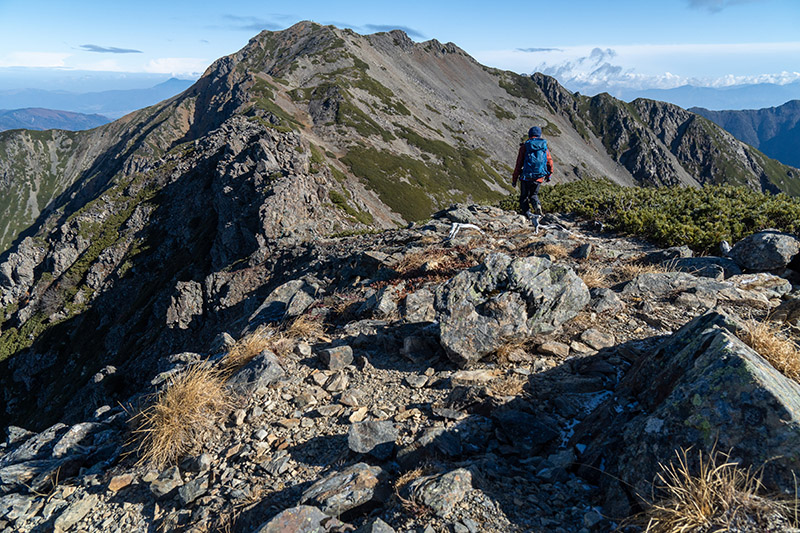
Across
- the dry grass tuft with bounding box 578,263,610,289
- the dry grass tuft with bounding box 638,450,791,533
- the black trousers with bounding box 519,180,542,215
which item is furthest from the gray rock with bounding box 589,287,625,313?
the black trousers with bounding box 519,180,542,215

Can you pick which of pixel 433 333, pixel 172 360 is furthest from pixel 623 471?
pixel 172 360

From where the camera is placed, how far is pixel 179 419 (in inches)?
234

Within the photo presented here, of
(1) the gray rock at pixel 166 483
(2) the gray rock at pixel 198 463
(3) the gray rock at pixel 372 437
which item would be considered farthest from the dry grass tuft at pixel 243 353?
(3) the gray rock at pixel 372 437

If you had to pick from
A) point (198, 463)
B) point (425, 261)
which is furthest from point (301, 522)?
point (425, 261)

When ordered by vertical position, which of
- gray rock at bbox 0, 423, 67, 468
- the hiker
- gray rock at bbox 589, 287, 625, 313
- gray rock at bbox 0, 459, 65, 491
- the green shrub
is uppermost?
the hiker

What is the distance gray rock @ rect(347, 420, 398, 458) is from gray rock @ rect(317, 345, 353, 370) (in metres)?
1.89

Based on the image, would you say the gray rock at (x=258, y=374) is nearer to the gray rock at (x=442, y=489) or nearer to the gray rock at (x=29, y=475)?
the gray rock at (x=29, y=475)

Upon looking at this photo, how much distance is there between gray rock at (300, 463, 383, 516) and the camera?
4.40 meters

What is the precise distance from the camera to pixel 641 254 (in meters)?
12.2

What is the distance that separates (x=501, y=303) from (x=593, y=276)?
3413mm

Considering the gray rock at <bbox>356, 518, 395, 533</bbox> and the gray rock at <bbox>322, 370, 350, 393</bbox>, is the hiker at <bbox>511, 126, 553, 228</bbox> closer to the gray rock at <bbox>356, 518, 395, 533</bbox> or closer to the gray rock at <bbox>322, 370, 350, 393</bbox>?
the gray rock at <bbox>322, 370, 350, 393</bbox>

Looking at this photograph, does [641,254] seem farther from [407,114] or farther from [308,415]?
[407,114]

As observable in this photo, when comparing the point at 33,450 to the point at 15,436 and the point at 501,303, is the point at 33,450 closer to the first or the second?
the point at 15,436

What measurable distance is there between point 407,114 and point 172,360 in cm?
15074
